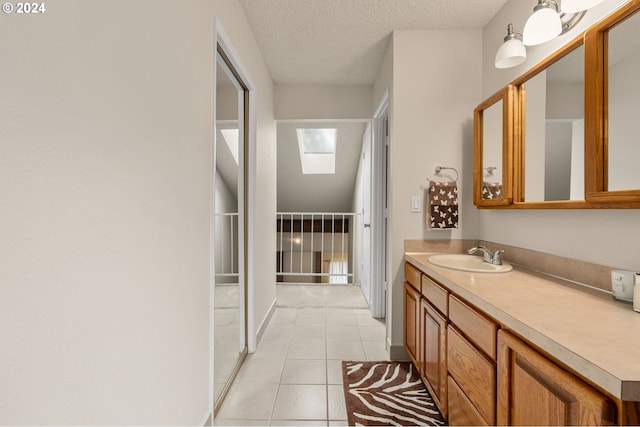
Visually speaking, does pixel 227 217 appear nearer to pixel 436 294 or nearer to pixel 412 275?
pixel 412 275

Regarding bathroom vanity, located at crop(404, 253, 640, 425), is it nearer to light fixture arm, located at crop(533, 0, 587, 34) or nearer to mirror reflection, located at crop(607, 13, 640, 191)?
mirror reflection, located at crop(607, 13, 640, 191)

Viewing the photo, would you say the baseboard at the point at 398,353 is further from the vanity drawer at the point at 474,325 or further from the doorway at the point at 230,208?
the doorway at the point at 230,208

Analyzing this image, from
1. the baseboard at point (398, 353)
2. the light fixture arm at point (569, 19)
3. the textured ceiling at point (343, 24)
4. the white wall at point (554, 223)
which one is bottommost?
the baseboard at point (398, 353)

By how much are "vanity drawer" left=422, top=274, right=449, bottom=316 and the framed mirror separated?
0.71 metres

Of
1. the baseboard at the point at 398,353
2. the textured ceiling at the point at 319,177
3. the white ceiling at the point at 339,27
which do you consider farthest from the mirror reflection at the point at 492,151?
the textured ceiling at the point at 319,177

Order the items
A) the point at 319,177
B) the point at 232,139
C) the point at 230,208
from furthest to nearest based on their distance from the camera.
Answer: the point at 319,177
the point at 230,208
the point at 232,139

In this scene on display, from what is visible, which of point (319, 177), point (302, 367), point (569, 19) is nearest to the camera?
point (569, 19)

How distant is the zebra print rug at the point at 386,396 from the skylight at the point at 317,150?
3711 millimetres

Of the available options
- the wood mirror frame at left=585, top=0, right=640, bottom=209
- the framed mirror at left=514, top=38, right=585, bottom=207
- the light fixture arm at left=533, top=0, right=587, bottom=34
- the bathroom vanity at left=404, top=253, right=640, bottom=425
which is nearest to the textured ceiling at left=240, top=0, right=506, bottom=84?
the light fixture arm at left=533, top=0, right=587, bottom=34

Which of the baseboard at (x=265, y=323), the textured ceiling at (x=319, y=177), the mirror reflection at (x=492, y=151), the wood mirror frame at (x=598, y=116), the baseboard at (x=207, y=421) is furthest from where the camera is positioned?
the textured ceiling at (x=319, y=177)

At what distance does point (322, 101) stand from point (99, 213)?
9.53 ft

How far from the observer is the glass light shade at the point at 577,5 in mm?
1143

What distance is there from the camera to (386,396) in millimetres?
1796

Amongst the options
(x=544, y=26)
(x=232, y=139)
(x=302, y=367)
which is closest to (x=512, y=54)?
(x=544, y=26)
